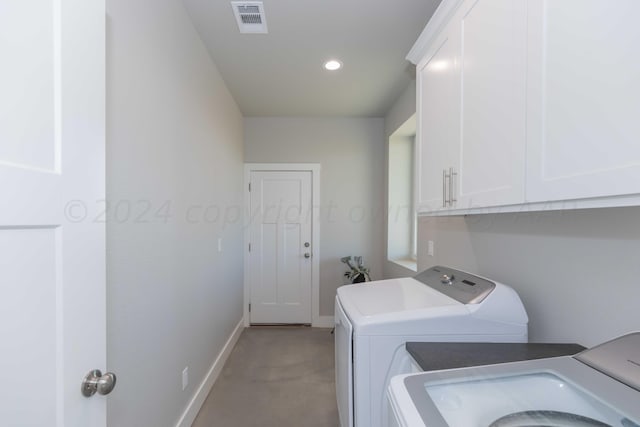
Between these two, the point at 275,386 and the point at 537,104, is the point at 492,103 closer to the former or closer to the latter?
the point at 537,104

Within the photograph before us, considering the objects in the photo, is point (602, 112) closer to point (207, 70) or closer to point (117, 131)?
point (117, 131)

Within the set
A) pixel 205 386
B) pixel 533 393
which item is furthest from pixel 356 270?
pixel 533 393

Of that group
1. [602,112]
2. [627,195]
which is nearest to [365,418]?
[627,195]

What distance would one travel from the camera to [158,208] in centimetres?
156

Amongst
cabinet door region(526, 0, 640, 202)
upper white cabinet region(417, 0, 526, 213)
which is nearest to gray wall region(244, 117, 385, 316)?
upper white cabinet region(417, 0, 526, 213)

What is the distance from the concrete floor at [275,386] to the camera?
2.03m

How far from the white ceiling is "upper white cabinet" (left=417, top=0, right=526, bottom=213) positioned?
0.58 metres

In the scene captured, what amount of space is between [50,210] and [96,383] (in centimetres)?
45

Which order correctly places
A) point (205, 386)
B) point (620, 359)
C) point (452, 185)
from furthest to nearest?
point (205, 386) < point (452, 185) < point (620, 359)

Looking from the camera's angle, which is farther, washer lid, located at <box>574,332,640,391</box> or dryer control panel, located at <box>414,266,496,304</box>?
dryer control panel, located at <box>414,266,496,304</box>

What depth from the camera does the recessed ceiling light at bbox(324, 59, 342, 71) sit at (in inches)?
95.9

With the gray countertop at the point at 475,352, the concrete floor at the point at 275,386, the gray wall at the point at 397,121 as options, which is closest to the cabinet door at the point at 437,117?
the gray countertop at the point at 475,352

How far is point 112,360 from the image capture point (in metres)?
1.18

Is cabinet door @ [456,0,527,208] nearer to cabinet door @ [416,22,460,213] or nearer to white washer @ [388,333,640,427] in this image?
cabinet door @ [416,22,460,213]
